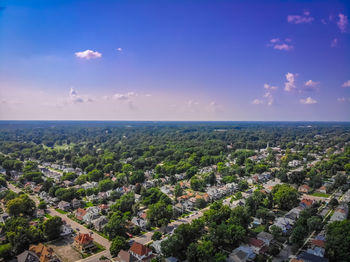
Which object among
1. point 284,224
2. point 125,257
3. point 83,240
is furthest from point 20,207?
point 284,224

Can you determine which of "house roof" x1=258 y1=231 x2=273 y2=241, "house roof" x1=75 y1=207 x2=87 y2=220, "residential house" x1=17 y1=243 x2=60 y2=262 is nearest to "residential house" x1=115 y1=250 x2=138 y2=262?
"residential house" x1=17 y1=243 x2=60 y2=262

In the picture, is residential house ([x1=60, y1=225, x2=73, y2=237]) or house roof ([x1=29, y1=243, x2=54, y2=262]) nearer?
house roof ([x1=29, y1=243, x2=54, y2=262])

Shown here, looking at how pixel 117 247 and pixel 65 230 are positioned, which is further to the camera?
pixel 65 230

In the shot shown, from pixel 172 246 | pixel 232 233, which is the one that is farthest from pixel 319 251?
pixel 172 246

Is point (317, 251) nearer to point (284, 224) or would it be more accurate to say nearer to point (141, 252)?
point (284, 224)

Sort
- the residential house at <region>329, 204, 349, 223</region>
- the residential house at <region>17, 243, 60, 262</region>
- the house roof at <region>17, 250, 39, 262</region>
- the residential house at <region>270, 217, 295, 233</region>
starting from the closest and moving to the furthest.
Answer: the house roof at <region>17, 250, 39, 262</region> → the residential house at <region>17, 243, 60, 262</region> → the residential house at <region>270, 217, 295, 233</region> → the residential house at <region>329, 204, 349, 223</region>

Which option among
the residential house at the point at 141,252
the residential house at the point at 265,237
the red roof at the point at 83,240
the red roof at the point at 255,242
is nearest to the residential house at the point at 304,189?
the residential house at the point at 265,237

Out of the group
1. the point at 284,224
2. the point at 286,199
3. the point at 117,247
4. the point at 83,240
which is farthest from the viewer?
the point at 286,199

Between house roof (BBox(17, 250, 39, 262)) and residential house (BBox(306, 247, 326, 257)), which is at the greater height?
residential house (BBox(306, 247, 326, 257))

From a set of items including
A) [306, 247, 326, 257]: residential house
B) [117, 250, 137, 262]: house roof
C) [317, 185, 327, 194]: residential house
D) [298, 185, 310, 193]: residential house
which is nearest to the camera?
[117, 250, 137, 262]: house roof

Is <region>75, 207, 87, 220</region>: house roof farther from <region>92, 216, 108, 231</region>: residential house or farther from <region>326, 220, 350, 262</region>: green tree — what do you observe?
<region>326, 220, 350, 262</region>: green tree

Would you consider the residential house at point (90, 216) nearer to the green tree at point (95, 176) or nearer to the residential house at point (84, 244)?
the residential house at point (84, 244)

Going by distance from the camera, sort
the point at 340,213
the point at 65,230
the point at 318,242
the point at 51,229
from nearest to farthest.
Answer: the point at 318,242 → the point at 51,229 → the point at 65,230 → the point at 340,213
